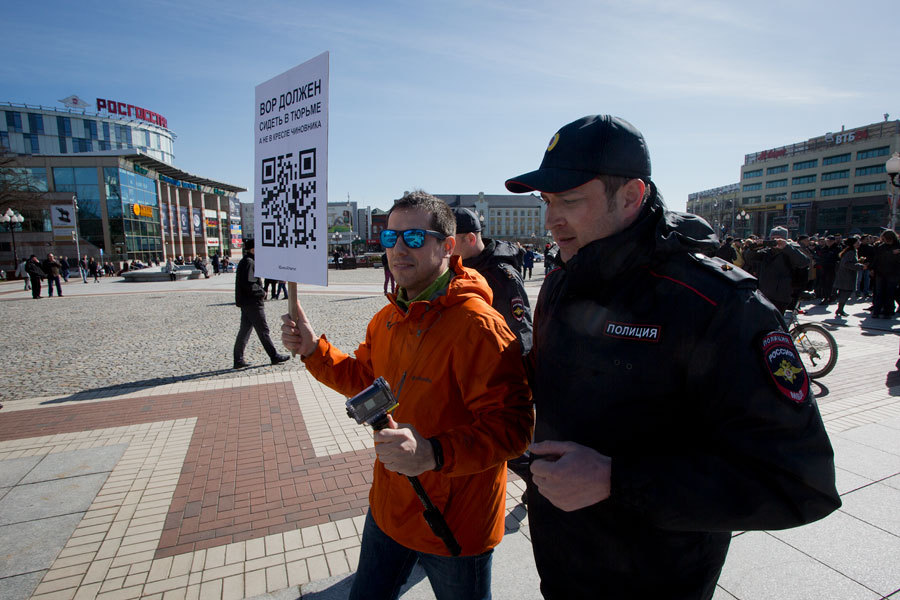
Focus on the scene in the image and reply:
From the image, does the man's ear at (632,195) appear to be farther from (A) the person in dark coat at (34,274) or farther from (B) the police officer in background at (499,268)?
(A) the person in dark coat at (34,274)

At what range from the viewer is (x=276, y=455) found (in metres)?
4.57

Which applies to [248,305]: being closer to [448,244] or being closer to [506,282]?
[506,282]

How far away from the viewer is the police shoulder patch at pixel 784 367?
107cm

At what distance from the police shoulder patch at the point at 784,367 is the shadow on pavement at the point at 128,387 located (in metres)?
7.67

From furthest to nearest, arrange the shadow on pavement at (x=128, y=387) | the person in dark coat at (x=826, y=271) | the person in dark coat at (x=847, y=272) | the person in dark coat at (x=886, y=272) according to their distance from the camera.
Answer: the person in dark coat at (x=826, y=271) → the person in dark coat at (x=847, y=272) → the person in dark coat at (x=886, y=272) → the shadow on pavement at (x=128, y=387)

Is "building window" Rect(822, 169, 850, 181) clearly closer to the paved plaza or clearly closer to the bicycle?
the paved plaza

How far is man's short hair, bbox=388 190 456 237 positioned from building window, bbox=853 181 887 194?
309 feet

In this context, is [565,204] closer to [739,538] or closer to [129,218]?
[739,538]

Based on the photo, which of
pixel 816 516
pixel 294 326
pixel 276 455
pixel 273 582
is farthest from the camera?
pixel 276 455

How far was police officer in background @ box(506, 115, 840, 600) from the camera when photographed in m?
1.06

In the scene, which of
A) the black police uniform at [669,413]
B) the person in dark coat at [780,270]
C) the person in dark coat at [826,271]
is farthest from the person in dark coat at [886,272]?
the black police uniform at [669,413]

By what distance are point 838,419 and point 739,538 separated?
310 cm

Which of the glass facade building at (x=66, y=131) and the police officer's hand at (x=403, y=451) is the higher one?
the glass facade building at (x=66, y=131)

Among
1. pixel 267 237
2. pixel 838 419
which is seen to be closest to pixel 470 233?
pixel 267 237
